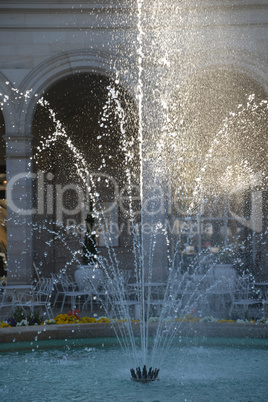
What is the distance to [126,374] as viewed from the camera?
16.7ft

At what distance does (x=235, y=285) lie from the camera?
10.1m

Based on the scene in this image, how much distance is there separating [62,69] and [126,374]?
6927 millimetres

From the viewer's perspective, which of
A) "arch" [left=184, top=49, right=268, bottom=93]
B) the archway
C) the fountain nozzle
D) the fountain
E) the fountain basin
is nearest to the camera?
the fountain nozzle

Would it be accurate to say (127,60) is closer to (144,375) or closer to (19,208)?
(19,208)

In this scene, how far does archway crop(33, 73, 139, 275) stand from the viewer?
1453 cm

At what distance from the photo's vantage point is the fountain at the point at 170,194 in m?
10.5

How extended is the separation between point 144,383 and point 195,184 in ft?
33.7

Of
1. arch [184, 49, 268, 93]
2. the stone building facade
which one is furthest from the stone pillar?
arch [184, 49, 268, 93]

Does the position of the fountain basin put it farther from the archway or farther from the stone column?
the archway

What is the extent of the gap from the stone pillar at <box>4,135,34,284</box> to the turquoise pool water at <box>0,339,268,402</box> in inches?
173

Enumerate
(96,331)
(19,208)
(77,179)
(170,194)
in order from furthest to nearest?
(77,179), (170,194), (19,208), (96,331)

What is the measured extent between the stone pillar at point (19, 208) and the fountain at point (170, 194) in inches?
51.3

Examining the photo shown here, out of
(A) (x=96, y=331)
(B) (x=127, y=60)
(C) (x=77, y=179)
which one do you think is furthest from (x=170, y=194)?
(A) (x=96, y=331)

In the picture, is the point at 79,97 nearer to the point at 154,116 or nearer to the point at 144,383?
the point at 154,116
